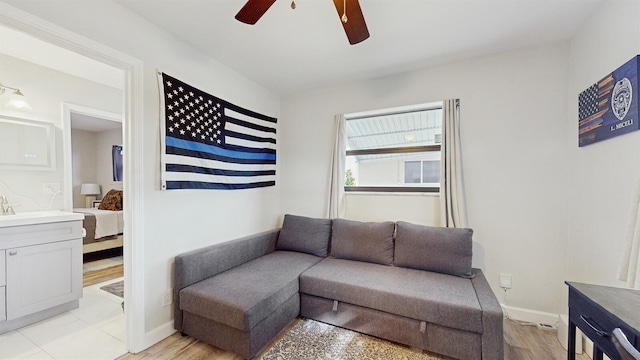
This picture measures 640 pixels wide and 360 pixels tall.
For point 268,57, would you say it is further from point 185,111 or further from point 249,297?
point 249,297

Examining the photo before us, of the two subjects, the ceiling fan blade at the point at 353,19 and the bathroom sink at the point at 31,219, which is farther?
the bathroom sink at the point at 31,219

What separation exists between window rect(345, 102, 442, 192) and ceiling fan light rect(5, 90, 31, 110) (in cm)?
343

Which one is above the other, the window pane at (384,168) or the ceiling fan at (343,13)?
the ceiling fan at (343,13)

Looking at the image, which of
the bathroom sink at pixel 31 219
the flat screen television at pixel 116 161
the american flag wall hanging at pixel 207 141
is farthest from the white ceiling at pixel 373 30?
the flat screen television at pixel 116 161

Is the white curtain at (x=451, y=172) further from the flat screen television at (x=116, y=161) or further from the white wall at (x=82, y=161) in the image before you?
the white wall at (x=82, y=161)

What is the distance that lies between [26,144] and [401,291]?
4006 millimetres

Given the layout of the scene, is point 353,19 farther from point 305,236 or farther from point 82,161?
point 82,161

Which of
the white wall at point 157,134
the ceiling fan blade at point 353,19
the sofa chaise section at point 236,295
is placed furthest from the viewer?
the sofa chaise section at point 236,295

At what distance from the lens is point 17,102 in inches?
97.8

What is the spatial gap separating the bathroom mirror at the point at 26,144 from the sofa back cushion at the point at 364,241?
130 inches

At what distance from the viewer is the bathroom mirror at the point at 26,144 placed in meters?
2.49

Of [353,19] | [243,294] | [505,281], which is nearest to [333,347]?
[243,294]

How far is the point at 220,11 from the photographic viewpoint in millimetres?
1772

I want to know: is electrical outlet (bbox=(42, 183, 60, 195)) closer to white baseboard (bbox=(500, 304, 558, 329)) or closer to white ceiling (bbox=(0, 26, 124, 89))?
white ceiling (bbox=(0, 26, 124, 89))
